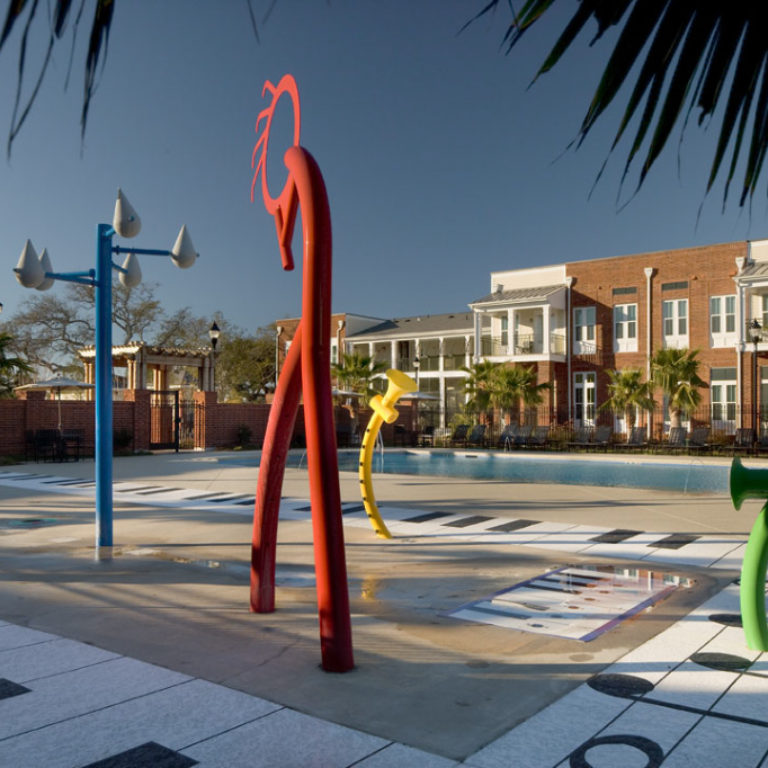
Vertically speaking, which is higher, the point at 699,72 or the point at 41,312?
the point at 41,312

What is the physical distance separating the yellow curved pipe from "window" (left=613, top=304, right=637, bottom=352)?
2496 centimetres

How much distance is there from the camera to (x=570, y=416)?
32062mm

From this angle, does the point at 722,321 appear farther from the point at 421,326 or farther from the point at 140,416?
the point at 140,416

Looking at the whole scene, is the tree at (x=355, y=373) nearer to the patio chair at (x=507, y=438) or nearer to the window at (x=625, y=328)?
the patio chair at (x=507, y=438)

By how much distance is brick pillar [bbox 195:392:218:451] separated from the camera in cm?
2491

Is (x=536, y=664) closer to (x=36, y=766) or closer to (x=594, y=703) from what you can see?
(x=594, y=703)

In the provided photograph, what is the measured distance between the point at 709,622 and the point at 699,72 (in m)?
4.23

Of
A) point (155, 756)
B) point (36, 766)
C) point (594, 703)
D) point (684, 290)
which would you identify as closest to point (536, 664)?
point (594, 703)

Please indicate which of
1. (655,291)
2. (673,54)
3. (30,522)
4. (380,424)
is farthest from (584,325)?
(673,54)

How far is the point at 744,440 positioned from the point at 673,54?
2469 cm

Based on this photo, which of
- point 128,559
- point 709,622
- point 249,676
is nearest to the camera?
point 249,676

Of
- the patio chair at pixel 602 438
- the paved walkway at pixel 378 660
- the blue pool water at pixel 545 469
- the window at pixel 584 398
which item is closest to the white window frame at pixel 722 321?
the window at pixel 584 398

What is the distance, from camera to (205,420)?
24.9 m

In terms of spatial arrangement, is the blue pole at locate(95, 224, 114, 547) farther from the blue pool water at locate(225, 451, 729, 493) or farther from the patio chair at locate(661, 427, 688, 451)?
the patio chair at locate(661, 427, 688, 451)
